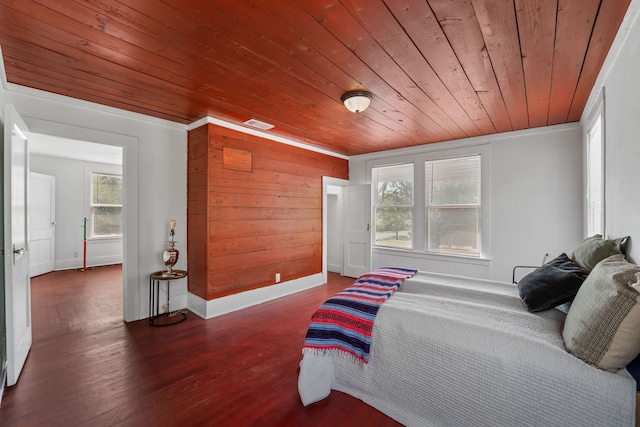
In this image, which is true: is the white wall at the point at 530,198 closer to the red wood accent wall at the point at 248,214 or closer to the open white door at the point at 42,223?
the red wood accent wall at the point at 248,214

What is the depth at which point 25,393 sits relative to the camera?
205cm

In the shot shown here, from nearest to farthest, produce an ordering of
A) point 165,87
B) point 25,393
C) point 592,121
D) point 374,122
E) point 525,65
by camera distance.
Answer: point 25,393, point 525,65, point 165,87, point 592,121, point 374,122

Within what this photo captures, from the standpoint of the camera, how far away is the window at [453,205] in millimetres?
4434

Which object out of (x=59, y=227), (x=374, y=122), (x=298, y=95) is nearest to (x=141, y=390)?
(x=298, y=95)

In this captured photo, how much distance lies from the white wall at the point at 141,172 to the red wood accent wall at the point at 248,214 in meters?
0.17

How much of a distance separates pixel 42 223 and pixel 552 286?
8.05 meters

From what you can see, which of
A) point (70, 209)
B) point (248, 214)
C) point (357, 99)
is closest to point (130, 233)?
point (248, 214)

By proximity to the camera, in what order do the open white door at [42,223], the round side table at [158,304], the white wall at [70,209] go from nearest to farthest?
the round side table at [158,304]
the open white door at [42,223]
the white wall at [70,209]

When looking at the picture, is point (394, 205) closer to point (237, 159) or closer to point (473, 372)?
point (237, 159)

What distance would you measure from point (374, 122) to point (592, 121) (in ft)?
7.36

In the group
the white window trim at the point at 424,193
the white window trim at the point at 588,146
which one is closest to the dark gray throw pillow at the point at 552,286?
the white window trim at the point at 588,146

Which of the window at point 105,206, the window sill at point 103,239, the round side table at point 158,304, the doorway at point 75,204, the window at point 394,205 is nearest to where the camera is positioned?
the round side table at point 158,304

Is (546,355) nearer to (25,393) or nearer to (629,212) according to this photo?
(629,212)

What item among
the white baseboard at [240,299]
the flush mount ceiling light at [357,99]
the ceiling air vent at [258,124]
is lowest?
the white baseboard at [240,299]
